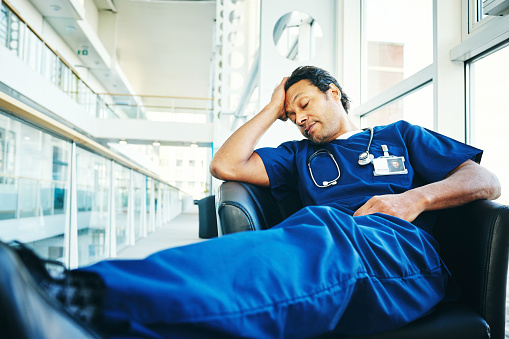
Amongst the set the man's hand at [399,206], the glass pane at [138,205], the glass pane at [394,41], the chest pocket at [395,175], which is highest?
the glass pane at [394,41]

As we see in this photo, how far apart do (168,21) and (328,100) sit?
12393mm

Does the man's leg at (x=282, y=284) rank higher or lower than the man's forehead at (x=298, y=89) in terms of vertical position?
lower

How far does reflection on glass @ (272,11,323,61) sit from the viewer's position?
316cm

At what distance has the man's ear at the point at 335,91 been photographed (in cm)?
177

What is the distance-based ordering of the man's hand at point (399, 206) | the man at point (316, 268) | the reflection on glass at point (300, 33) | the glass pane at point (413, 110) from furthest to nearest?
1. the reflection on glass at point (300, 33)
2. the glass pane at point (413, 110)
3. the man's hand at point (399, 206)
4. the man at point (316, 268)

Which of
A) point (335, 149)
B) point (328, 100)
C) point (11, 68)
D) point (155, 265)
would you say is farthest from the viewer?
point (11, 68)

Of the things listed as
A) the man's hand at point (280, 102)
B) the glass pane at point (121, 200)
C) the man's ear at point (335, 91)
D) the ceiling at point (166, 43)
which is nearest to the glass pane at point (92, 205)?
the glass pane at point (121, 200)

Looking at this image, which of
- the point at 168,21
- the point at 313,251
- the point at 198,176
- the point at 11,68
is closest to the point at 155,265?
the point at 313,251

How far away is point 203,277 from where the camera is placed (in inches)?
22.8

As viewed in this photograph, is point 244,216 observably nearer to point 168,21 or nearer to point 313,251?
point 313,251

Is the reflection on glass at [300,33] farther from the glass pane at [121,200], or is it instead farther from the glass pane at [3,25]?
the glass pane at [3,25]

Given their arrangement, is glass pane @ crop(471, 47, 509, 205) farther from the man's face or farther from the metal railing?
the metal railing

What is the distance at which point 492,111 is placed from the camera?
1.93m

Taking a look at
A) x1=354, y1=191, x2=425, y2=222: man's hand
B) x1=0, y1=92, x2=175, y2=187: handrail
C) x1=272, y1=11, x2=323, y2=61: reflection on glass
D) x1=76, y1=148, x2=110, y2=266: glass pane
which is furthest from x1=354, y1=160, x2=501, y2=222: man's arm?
x1=272, y1=11, x2=323, y2=61: reflection on glass
